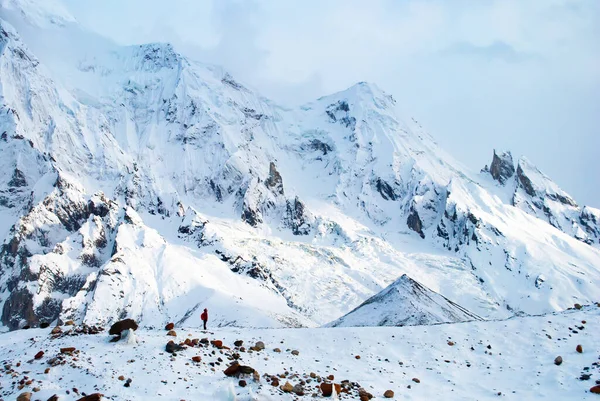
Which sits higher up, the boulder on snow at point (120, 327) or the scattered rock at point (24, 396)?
the boulder on snow at point (120, 327)

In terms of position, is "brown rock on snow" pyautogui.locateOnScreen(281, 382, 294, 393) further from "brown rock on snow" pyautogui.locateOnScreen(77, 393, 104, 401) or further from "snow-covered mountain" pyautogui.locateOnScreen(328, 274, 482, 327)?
"snow-covered mountain" pyautogui.locateOnScreen(328, 274, 482, 327)

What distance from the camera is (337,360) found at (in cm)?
3228

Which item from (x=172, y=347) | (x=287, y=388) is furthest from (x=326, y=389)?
(x=172, y=347)

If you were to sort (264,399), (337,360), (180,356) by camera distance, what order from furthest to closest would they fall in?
1. (337,360)
2. (180,356)
3. (264,399)

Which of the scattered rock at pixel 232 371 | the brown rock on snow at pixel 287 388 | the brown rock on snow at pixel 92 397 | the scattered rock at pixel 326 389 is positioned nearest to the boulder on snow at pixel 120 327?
the scattered rock at pixel 232 371

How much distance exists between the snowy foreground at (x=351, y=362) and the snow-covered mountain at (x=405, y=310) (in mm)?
26385

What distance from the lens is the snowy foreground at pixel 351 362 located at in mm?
23719

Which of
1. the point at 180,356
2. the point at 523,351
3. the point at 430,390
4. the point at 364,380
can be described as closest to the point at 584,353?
the point at 523,351

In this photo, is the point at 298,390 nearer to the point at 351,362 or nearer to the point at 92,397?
the point at 351,362

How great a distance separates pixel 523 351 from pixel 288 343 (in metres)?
15.2

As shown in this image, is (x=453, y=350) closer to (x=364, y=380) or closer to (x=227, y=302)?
(x=364, y=380)

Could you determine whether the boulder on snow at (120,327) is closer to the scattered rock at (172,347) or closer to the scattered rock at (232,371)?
the scattered rock at (172,347)

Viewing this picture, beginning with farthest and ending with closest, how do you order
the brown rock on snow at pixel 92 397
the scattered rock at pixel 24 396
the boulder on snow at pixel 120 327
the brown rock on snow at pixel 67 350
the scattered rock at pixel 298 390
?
the boulder on snow at pixel 120 327 → the brown rock on snow at pixel 67 350 → the scattered rock at pixel 298 390 → the scattered rock at pixel 24 396 → the brown rock on snow at pixel 92 397

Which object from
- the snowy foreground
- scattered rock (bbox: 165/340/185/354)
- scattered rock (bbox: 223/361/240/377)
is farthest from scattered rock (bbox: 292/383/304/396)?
scattered rock (bbox: 165/340/185/354)
